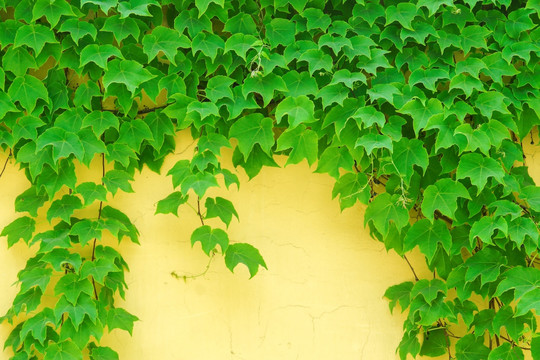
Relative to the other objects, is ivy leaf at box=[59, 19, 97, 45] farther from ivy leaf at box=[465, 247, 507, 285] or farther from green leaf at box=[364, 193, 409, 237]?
ivy leaf at box=[465, 247, 507, 285]

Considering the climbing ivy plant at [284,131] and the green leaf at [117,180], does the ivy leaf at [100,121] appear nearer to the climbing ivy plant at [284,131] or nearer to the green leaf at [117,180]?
the climbing ivy plant at [284,131]

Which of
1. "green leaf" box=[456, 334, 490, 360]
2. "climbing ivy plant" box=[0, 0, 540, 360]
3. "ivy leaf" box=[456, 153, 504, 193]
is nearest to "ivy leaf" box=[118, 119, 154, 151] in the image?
"climbing ivy plant" box=[0, 0, 540, 360]

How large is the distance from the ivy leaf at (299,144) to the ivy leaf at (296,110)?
0.22 feet

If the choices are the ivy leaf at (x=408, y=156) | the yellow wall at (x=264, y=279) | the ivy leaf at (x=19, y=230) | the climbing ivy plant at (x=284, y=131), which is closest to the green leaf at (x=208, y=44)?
the climbing ivy plant at (x=284, y=131)

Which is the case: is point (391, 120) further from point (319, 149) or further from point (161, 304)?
point (161, 304)

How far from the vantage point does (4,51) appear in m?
2.67

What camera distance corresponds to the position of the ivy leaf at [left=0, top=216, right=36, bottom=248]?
8.59 feet

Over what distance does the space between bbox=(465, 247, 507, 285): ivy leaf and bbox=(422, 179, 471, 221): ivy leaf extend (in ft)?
0.63

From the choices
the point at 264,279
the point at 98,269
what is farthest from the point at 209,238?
the point at 98,269

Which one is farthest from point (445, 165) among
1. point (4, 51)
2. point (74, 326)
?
point (4, 51)

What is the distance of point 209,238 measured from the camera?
8.49ft

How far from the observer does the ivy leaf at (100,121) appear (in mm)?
2568

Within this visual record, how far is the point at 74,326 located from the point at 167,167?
687 millimetres

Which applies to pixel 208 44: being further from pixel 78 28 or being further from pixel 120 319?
pixel 120 319
